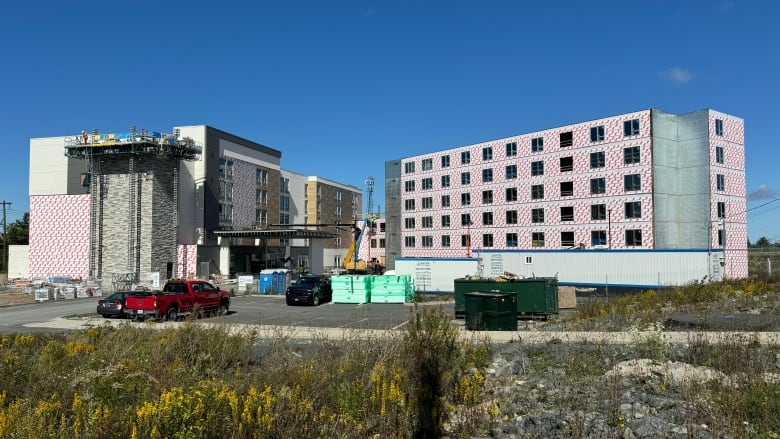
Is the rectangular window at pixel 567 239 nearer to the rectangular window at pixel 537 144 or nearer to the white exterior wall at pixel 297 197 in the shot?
the rectangular window at pixel 537 144

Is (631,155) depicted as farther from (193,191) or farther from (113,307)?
(193,191)

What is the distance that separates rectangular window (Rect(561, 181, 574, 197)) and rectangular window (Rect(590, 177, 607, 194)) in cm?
215

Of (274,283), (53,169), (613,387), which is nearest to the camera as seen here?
(613,387)

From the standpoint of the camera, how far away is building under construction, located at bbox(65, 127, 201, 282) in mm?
52531

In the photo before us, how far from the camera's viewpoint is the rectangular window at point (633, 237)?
47.7m

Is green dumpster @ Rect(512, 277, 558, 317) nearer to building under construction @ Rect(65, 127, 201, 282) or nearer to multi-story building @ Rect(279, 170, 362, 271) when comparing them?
building under construction @ Rect(65, 127, 201, 282)

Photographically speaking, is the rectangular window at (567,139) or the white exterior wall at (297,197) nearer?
the rectangular window at (567,139)

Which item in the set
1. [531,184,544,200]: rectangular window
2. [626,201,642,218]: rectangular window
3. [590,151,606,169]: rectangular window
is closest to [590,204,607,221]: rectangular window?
[626,201,642,218]: rectangular window

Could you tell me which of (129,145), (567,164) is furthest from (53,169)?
(567,164)

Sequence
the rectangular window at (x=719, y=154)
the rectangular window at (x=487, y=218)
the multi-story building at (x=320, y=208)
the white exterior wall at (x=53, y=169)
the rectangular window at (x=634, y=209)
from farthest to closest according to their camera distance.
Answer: the multi-story building at (x=320, y=208)
the rectangular window at (x=487, y=218)
the white exterior wall at (x=53, y=169)
the rectangular window at (x=634, y=209)
the rectangular window at (x=719, y=154)

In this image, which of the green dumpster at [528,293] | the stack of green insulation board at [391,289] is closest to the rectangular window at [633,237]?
the stack of green insulation board at [391,289]

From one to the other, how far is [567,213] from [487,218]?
33.4 ft

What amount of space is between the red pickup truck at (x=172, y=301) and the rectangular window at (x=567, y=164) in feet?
129

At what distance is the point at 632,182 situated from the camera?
159 ft
